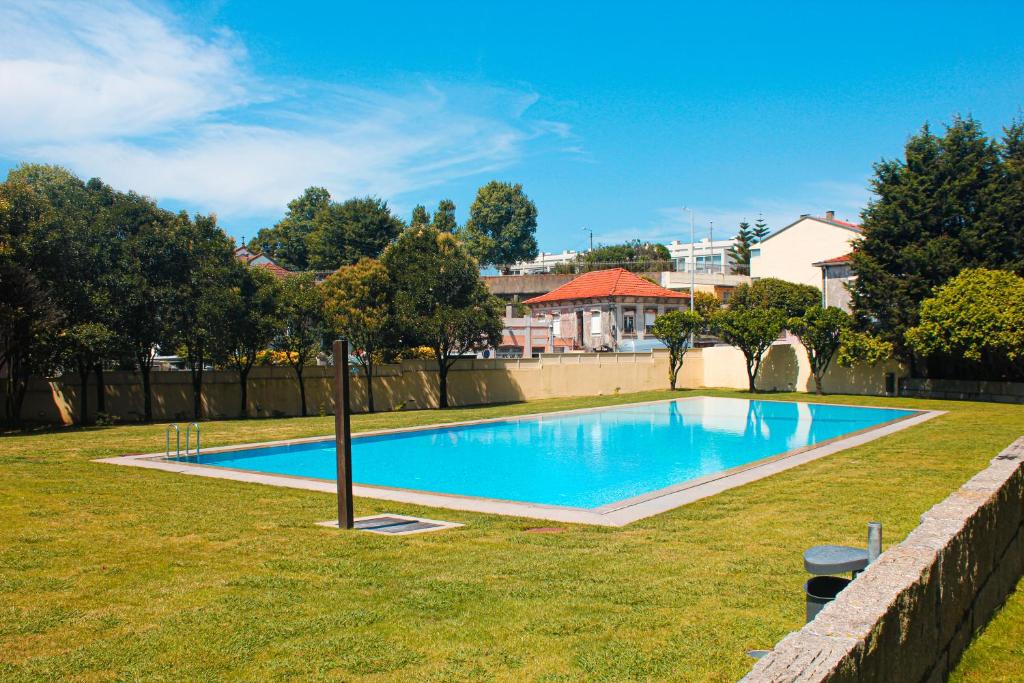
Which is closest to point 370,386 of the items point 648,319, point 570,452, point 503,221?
point 570,452

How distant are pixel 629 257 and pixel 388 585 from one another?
303 feet

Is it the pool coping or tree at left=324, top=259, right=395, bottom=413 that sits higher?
tree at left=324, top=259, right=395, bottom=413

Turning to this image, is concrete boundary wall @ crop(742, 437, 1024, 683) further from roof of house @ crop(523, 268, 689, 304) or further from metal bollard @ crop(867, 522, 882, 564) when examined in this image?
roof of house @ crop(523, 268, 689, 304)

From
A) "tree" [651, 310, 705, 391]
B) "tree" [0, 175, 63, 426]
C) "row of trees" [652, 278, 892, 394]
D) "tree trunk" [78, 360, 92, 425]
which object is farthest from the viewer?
"tree" [651, 310, 705, 391]

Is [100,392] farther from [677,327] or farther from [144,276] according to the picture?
[677,327]

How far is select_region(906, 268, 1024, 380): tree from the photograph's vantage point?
2881 centimetres

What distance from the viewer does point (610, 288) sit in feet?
170

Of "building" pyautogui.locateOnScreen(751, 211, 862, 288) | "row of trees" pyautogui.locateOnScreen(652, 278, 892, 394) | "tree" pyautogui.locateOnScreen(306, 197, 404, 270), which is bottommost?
"row of trees" pyautogui.locateOnScreen(652, 278, 892, 394)

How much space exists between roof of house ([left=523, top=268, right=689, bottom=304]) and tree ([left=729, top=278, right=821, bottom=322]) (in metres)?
4.84

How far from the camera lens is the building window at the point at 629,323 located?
51531mm

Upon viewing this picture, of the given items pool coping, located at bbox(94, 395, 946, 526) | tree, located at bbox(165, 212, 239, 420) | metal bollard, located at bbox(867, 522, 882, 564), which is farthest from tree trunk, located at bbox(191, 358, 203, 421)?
metal bollard, located at bbox(867, 522, 882, 564)

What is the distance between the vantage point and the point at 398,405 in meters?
33.6

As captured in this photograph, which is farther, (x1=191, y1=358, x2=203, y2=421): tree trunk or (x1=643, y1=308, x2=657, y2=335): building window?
(x1=643, y1=308, x2=657, y2=335): building window

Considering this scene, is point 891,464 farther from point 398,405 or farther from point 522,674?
point 398,405
